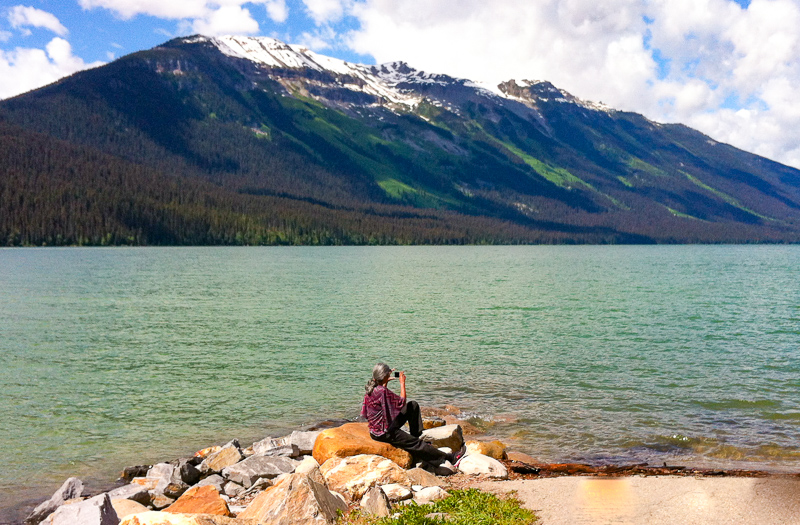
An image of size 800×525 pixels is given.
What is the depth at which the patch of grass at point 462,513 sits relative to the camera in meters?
12.5

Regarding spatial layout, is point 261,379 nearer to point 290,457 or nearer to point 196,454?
point 196,454

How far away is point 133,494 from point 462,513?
30.5 feet

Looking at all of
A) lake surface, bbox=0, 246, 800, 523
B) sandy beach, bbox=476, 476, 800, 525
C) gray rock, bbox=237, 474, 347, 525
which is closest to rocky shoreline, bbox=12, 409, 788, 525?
gray rock, bbox=237, 474, 347, 525

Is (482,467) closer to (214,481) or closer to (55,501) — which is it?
(214,481)

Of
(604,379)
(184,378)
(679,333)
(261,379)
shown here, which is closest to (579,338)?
(679,333)

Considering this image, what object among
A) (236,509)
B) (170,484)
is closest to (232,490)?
(236,509)

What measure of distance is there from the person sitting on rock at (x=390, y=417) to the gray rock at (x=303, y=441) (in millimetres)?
2859

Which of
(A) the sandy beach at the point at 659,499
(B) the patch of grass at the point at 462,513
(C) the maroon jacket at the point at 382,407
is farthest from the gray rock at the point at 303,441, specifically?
(B) the patch of grass at the point at 462,513

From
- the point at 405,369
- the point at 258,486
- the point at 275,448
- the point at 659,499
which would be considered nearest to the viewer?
the point at 659,499

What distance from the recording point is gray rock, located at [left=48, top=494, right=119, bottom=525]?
13.0 metres

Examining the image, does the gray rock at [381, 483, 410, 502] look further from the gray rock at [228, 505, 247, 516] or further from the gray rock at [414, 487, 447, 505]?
the gray rock at [228, 505, 247, 516]

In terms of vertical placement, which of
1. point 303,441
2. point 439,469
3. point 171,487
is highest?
point 439,469

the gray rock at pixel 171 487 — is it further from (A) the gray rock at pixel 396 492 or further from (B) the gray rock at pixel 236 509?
(A) the gray rock at pixel 396 492

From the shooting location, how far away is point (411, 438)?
17.5 metres
